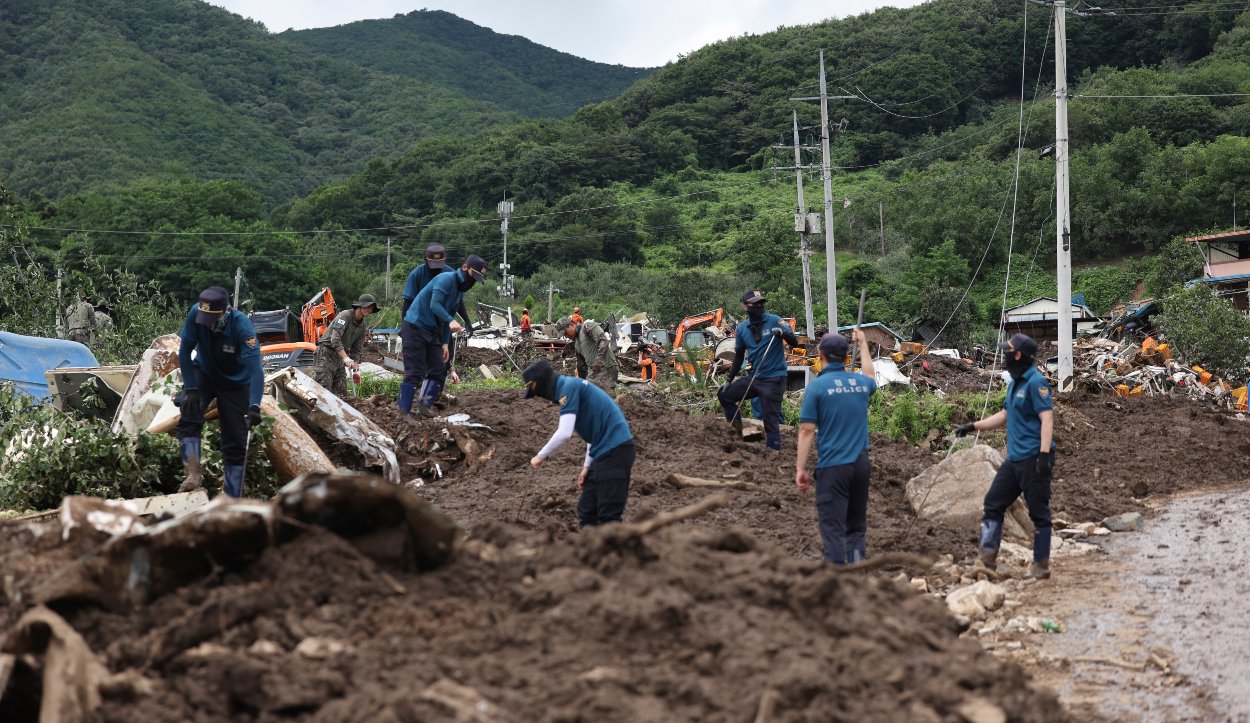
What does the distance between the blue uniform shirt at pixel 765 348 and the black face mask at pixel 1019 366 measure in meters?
3.85

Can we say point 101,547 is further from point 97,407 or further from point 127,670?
point 97,407

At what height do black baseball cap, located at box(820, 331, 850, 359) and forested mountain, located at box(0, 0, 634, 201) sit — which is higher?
forested mountain, located at box(0, 0, 634, 201)

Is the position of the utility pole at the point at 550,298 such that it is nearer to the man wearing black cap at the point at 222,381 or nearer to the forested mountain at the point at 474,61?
the man wearing black cap at the point at 222,381

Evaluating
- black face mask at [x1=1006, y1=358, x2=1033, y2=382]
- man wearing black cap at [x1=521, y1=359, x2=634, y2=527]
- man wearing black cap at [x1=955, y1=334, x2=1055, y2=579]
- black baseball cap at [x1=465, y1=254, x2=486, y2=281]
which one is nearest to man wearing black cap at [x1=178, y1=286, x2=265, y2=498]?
man wearing black cap at [x1=521, y1=359, x2=634, y2=527]

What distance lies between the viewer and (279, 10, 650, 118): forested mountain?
479ft

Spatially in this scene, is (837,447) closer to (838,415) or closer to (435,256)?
(838,415)

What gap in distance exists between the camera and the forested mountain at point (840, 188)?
56875 millimetres

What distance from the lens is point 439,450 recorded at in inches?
500

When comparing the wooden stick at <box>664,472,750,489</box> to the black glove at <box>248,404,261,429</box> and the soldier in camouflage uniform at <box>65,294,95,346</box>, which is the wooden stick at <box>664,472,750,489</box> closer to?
the black glove at <box>248,404,261,429</box>

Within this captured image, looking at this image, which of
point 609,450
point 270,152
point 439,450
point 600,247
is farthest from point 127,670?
point 270,152

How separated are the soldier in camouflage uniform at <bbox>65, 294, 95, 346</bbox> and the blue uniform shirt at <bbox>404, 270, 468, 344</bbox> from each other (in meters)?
12.8

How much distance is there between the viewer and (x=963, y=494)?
1066 centimetres

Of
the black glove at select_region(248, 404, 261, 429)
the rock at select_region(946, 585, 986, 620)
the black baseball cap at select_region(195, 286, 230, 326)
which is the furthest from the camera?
the black glove at select_region(248, 404, 261, 429)

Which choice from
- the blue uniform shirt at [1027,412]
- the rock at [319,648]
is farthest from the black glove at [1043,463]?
the rock at [319,648]
